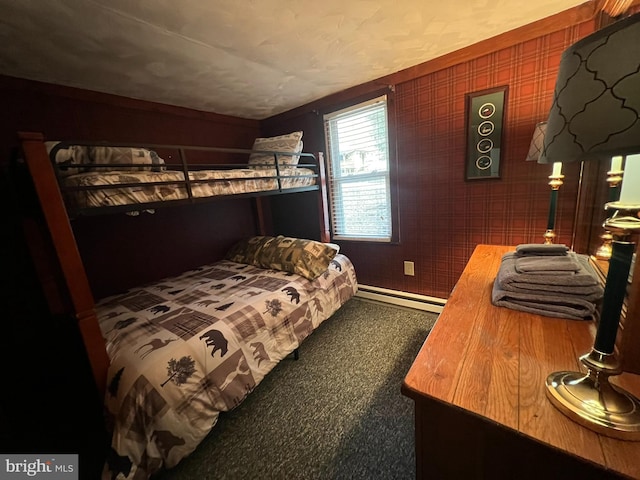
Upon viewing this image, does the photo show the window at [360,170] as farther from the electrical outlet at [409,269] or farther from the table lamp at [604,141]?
the table lamp at [604,141]

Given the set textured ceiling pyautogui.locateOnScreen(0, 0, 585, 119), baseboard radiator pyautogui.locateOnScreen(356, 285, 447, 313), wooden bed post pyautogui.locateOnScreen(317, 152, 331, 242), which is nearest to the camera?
textured ceiling pyautogui.locateOnScreen(0, 0, 585, 119)

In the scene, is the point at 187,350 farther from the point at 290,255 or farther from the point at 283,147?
the point at 283,147

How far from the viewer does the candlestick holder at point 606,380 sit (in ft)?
1.55

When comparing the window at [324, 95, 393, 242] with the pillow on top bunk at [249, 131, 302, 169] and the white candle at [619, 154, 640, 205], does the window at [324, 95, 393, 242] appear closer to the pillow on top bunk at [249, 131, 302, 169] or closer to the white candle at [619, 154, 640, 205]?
the pillow on top bunk at [249, 131, 302, 169]

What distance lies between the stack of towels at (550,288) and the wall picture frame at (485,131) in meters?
1.01

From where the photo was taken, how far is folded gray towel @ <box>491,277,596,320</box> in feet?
2.66

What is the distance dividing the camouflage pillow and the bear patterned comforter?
0.09 m

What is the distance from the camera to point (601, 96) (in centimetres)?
37

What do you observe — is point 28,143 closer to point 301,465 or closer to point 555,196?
point 301,465

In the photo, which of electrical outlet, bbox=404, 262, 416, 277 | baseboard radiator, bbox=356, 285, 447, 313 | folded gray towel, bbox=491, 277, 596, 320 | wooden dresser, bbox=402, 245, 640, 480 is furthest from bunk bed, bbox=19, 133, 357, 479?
folded gray towel, bbox=491, 277, 596, 320

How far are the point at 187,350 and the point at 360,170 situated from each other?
78.8 inches

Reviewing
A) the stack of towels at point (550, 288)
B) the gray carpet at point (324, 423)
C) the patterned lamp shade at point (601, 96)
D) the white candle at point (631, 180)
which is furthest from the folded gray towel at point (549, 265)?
the gray carpet at point (324, 423)

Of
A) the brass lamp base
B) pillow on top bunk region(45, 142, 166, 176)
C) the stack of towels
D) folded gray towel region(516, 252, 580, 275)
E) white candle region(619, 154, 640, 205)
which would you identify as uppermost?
pillow on top bunk region(45, 142, 166, 176)

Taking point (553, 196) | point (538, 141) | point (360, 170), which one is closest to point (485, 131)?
point (538, 141)
